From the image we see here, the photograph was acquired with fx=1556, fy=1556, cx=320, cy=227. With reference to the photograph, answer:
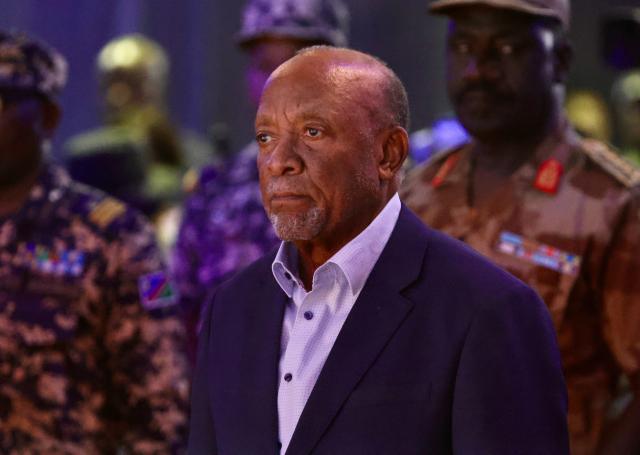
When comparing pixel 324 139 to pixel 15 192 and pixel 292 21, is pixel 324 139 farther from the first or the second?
pixel 292 21

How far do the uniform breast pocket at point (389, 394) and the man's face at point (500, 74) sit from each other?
4.85ft

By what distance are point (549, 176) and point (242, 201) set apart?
1.43 m

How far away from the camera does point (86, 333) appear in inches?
175

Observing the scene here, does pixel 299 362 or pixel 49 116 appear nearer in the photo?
pixel 299 362

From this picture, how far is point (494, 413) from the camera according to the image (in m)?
2.57

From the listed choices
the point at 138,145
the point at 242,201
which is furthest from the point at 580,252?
the point at 138,145

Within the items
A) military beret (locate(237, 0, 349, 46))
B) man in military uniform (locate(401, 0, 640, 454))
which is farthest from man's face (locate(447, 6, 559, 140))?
military beret (locate(237, 0, 349, 46))

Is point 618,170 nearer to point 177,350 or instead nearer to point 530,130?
point 530,130

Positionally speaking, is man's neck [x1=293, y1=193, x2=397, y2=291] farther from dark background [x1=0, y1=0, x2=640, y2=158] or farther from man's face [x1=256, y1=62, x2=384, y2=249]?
dark background [x1=0, y1=0, x2=640, y2=158]

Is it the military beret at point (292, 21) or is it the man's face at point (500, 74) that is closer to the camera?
the man's face at point (500, 74)

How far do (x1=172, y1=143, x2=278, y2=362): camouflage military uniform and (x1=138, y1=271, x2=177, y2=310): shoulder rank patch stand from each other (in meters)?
0.54

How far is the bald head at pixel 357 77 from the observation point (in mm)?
2723

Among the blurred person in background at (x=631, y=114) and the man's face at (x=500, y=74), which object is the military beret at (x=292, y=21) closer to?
the man's face at (x=500, y=74)

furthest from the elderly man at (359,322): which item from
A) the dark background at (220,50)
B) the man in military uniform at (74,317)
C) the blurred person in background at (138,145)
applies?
the dark background at (220,50)
